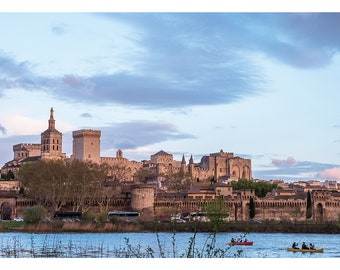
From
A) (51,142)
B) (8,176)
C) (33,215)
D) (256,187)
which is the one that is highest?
(51,142)

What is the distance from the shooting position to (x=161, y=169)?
10969 centimetres

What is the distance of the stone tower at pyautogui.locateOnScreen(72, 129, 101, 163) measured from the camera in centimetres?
10050

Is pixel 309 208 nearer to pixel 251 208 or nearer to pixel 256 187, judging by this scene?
pixel 251 208

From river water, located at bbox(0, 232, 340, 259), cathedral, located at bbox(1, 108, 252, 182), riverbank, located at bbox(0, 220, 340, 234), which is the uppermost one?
cathedral, located at bbox(1, 108, 252, 182)

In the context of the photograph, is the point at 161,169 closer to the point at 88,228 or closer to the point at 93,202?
the point at 93,202

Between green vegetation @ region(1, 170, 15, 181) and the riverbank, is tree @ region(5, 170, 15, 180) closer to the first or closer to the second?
green vegetation @ region(1, 170, 15, 181)

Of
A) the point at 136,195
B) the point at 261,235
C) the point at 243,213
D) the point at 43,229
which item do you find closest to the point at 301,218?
the point at 243,213

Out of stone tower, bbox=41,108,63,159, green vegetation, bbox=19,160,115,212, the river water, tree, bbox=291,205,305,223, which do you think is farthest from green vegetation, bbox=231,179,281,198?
the river water

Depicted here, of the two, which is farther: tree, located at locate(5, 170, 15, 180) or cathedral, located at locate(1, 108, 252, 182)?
cathedral, located at locate(1, 108, 252, 182)

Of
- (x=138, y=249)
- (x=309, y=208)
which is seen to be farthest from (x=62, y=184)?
(x=138, y=249)

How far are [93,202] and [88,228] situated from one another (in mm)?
21797

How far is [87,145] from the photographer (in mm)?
100625

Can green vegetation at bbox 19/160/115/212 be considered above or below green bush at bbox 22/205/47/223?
above

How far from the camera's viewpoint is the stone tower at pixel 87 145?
100m
